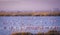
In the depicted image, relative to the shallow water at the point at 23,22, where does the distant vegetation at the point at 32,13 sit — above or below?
above

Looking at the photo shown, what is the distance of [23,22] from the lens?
0.79 m

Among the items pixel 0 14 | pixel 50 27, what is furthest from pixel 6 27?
pixel 50 27

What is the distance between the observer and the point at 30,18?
2.60 feet

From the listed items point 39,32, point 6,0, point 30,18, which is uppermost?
point 6,0

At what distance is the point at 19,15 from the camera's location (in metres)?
0.78

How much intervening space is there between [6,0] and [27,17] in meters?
0.21

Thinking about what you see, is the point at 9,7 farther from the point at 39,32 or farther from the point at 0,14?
the point at 39,32

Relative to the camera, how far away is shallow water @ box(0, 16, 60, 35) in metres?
0.77

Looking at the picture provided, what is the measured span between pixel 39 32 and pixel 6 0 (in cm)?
34

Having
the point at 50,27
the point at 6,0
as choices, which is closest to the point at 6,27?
the point at 6,0

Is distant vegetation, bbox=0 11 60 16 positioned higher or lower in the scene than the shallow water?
higher

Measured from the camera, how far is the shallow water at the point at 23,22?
30.5 inches

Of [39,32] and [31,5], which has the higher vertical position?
[31,5]

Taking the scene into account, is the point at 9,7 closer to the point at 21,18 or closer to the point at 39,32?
the point at 21,18
